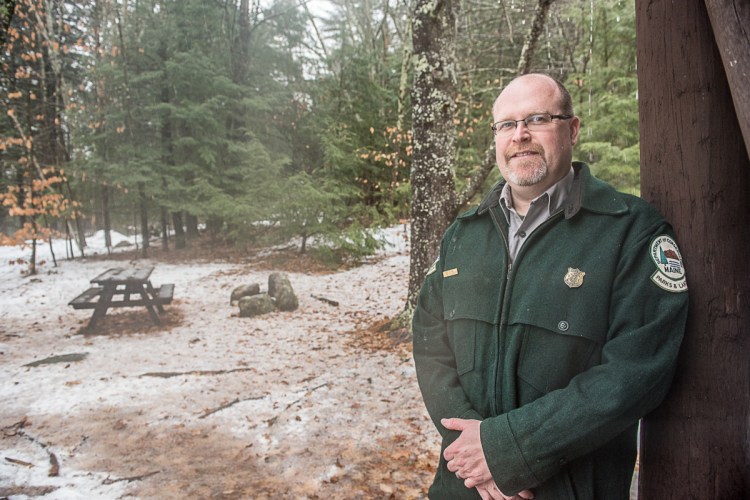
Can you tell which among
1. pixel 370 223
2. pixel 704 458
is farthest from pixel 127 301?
pixel 704 458

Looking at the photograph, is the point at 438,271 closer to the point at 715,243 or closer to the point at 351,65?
the point at 715,243

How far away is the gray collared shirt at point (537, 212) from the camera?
1.42 m

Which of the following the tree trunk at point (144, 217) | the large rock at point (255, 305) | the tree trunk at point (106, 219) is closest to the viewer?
the large rock at point (255, 305)

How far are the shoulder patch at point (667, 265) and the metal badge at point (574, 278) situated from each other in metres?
0.17

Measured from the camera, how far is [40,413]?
12.6 ft

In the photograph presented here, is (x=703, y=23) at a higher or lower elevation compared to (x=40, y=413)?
higher

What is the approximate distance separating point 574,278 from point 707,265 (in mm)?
362

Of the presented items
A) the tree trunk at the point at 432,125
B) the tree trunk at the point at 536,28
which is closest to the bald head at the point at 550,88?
the tree trunk at the point at 536,28

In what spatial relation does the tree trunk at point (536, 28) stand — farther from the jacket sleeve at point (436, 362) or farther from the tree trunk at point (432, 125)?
the jacket sleeve at point (436, 362)

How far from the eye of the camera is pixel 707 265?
1222 millimetres

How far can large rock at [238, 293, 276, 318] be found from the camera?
6.70 metres

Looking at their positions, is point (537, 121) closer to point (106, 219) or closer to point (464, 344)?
point (464, 344)

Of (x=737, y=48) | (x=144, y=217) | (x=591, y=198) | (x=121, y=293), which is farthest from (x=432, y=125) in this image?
(x=144, y=217)

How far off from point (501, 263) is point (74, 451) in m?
3.60
